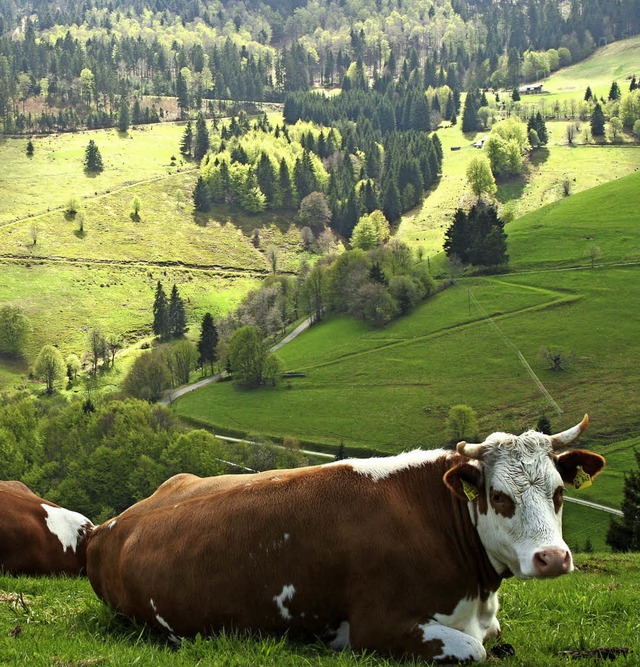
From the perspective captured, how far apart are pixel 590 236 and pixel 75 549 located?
600 ft

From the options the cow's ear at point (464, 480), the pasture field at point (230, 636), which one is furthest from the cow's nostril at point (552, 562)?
→ the cow's ear at point (464, 480)

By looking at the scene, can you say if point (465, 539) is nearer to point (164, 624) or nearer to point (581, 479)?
point (581, 479)

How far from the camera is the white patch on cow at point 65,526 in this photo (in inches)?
664

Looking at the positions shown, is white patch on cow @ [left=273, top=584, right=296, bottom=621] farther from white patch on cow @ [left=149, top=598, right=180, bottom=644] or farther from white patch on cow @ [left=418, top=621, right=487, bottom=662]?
white patch on cow @ [left=418, top=621, right=487, bottom=662]

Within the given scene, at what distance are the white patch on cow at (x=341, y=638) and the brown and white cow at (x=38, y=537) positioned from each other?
8.09 m

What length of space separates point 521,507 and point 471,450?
37.1 inches

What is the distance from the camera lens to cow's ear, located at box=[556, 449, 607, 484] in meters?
10.6

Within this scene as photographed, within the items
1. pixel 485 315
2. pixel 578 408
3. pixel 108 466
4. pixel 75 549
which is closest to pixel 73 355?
pixel 108 466

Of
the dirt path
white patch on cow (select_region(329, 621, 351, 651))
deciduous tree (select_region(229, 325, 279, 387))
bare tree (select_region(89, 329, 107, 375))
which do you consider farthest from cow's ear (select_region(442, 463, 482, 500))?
bare tree (select_region(89, 329, 107, 375))

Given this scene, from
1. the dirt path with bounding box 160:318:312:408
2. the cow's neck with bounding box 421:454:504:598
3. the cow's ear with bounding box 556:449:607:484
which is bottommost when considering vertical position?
the dirt path with bounding box 160:318:312:408

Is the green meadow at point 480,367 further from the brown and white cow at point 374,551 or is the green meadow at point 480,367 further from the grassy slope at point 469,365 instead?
the brown and white cow at point 374,551

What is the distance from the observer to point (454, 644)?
9.93 metres

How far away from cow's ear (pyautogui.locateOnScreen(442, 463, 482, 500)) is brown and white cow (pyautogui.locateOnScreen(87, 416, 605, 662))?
17 millimetres

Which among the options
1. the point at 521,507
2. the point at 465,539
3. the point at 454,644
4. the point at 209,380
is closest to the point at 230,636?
the point at 454,644
